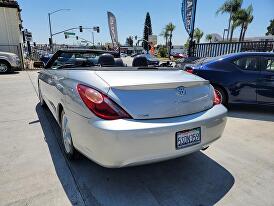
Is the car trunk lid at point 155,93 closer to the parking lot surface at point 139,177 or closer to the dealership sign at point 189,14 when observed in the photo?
the parking lot surface at point 139,177

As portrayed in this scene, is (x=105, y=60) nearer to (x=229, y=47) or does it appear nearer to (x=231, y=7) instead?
(x=229, y=47)

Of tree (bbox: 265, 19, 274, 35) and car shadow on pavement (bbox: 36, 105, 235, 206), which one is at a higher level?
tree (bbox: 265, 19, 274, 35)

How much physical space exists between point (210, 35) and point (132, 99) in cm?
7928

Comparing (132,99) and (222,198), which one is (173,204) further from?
(132,99)

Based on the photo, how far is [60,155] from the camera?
333 cm

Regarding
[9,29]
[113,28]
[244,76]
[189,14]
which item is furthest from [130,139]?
[113,28]

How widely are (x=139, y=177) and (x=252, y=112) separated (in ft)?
13.4

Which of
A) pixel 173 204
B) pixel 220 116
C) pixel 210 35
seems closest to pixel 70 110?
pixel 173 204

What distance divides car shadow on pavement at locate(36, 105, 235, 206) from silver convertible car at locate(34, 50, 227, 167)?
1.29 ft

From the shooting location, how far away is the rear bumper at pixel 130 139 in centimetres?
217

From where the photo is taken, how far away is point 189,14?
1266cm

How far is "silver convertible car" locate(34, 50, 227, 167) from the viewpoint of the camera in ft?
7.27

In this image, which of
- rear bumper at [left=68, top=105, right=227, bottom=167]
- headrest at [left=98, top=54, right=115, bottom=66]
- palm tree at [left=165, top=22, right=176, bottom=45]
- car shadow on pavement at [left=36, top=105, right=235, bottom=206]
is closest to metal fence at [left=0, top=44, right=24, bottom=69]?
headrest at [left=98, top=54, right=115, bottom=66]

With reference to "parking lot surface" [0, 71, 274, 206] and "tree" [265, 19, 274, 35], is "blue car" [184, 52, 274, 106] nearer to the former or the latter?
"parking lot surface" [0, 71, 274, 206]
